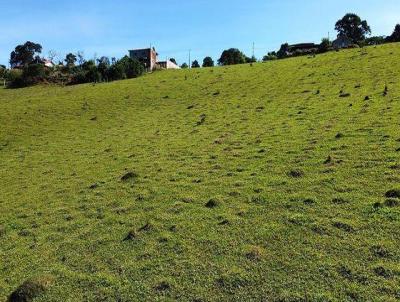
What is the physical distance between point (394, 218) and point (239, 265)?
385 cm

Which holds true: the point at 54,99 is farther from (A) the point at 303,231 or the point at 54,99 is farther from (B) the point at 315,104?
(A) the point at 303,231

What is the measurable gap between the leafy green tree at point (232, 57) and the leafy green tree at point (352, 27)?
3850 cm

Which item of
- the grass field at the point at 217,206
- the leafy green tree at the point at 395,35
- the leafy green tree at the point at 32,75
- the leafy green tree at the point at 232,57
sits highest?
the leafy green tree at the point at 395,35

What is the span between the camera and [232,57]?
90.2 meters

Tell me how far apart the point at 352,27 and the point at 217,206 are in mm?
118972

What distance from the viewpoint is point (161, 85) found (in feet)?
148

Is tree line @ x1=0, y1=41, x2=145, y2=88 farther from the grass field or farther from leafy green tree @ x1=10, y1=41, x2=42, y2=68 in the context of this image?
leafy green tree @ x1=10, y1=41, x2=42, y2=68

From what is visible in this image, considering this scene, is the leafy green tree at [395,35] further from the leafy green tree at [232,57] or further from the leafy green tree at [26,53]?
the leafy green tree at [26,53]

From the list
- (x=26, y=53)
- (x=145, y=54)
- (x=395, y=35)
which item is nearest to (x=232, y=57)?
(x=395, y=35)

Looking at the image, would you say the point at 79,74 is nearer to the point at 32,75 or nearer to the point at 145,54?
the point at 32,75

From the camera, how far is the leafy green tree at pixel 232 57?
3400 inches

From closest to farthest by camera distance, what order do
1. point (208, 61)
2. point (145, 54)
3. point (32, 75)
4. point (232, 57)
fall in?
1. point (32, 75)
2. point (232, 57)
3. point (208, 61)
4. point (145, 54)

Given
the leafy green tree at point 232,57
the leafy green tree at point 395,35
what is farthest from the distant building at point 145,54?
the leafy green tree at point 395,35

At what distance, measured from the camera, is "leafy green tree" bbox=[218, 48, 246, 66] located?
86.4 metres
